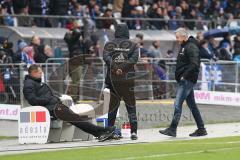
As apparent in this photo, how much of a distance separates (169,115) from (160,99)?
423 centimetres

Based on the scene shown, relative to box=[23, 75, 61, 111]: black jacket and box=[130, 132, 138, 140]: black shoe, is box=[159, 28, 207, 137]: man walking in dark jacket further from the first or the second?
box=[23, 75, 61, 111]: black jacket

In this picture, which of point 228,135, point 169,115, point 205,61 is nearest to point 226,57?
point 205,61

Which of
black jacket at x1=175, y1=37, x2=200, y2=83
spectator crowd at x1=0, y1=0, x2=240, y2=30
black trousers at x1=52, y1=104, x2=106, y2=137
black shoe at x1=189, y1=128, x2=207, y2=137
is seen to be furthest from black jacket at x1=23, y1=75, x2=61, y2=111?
spectator crowd at x1=0, y1=0, x2=240, y2=30

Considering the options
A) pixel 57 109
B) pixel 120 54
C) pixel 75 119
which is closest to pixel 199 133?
pixel 120 54

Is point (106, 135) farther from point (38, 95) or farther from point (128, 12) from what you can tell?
point (128, 12)

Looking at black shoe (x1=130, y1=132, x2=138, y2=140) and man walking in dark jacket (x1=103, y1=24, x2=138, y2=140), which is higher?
man walking in dark jacket (x1=103, y1=24, x2=138, y2=140)

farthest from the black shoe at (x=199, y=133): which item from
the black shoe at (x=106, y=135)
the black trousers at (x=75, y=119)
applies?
the black trousers at (x=75, y=119)

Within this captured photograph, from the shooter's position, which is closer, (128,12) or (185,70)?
(185,70)

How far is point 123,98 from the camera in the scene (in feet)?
49.6

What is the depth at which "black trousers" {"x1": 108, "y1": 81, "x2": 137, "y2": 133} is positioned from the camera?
1501 cm

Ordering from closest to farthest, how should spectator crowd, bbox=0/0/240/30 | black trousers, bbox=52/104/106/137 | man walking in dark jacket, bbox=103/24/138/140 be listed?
1. black trousers, bbox=52/104/106/137
2. man walking in dark jacket, bbox=103/24/138/140
3. spectator crowd, bbox=0/0/240/30

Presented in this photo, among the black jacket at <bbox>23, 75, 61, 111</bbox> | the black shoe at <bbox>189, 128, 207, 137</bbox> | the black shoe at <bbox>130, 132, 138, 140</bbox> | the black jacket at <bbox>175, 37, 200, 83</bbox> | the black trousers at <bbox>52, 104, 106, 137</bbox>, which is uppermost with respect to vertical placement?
the black jacket at <bbox>175, 37, 200, 83</bbox>

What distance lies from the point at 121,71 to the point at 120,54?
0.35 metres

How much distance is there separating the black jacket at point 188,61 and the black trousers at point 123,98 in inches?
44.1
